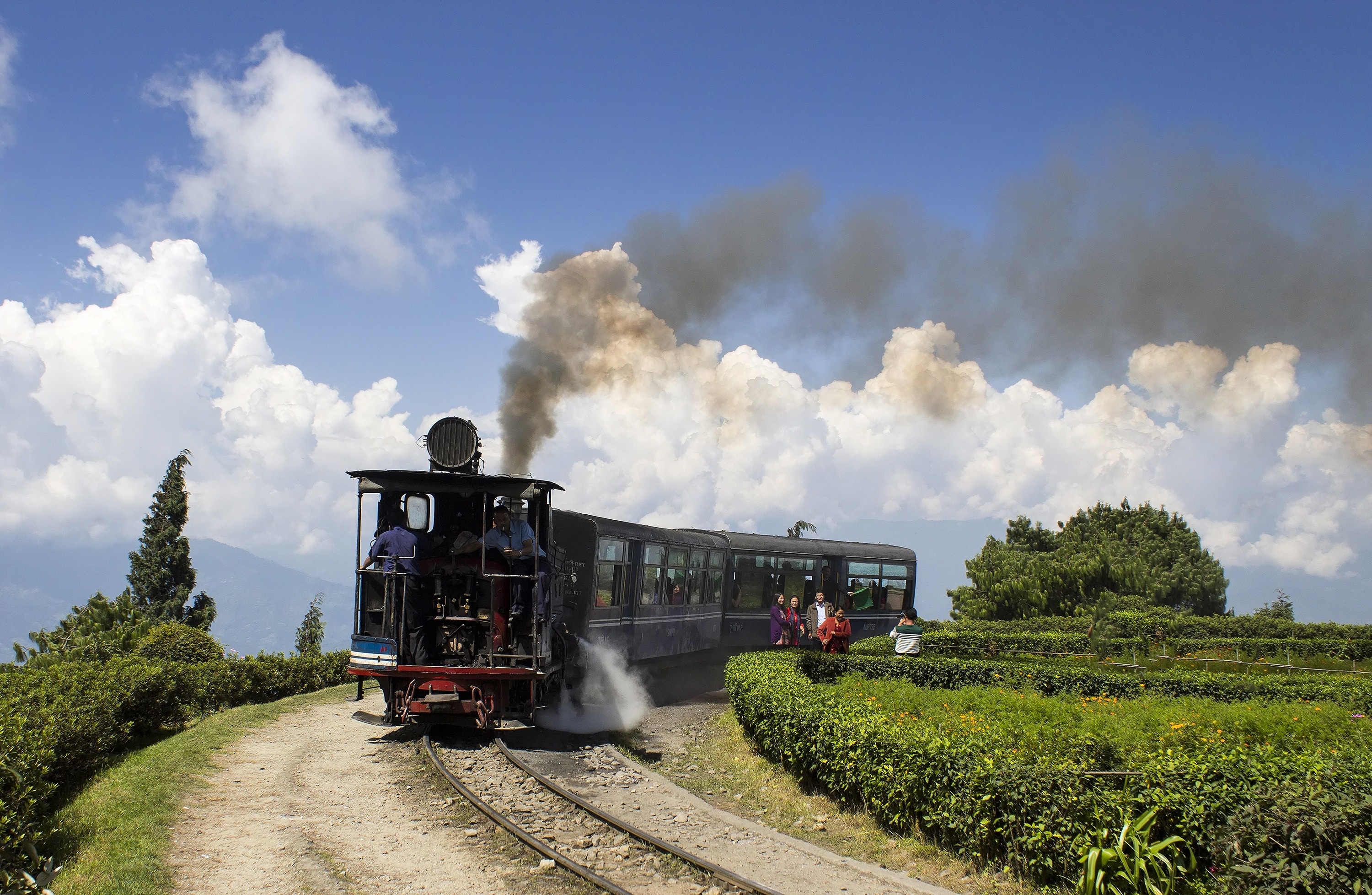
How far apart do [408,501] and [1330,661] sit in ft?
81.3

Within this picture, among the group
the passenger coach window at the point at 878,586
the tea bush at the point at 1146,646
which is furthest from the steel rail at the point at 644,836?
the tea bush at the point at 1146,646

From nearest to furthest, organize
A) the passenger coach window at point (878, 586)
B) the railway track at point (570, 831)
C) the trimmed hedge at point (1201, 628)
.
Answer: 1. the railway track at point (570, 831)
2. the passenger coach window at point (878, 586)
3. the trimmed hedge at point (1201, 628)

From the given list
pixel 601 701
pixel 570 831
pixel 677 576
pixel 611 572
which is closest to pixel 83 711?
pixel 570 831

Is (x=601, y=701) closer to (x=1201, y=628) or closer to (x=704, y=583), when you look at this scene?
(x=704, y=583)

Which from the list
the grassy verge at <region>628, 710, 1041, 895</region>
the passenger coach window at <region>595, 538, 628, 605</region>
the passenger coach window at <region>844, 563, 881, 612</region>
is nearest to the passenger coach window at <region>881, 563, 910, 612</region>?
the passenger coach window at <region>844, 563, 881, 612</region>

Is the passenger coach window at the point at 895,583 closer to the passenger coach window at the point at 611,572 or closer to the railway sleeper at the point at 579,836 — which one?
the passenger coach window at the point at 611,572

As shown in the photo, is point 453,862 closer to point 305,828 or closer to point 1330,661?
point 305,828

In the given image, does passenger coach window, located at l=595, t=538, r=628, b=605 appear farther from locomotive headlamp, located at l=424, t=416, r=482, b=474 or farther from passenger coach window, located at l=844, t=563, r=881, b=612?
passenger coach window, located at l=844, t=563, r=881, b=612

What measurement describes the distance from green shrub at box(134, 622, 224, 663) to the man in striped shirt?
1413cm

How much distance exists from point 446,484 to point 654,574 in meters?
7.57

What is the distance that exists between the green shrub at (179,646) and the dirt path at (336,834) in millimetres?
9482

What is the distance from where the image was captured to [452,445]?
14.6m

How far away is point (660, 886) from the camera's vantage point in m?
7.53

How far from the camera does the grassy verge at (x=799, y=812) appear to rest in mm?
7738
